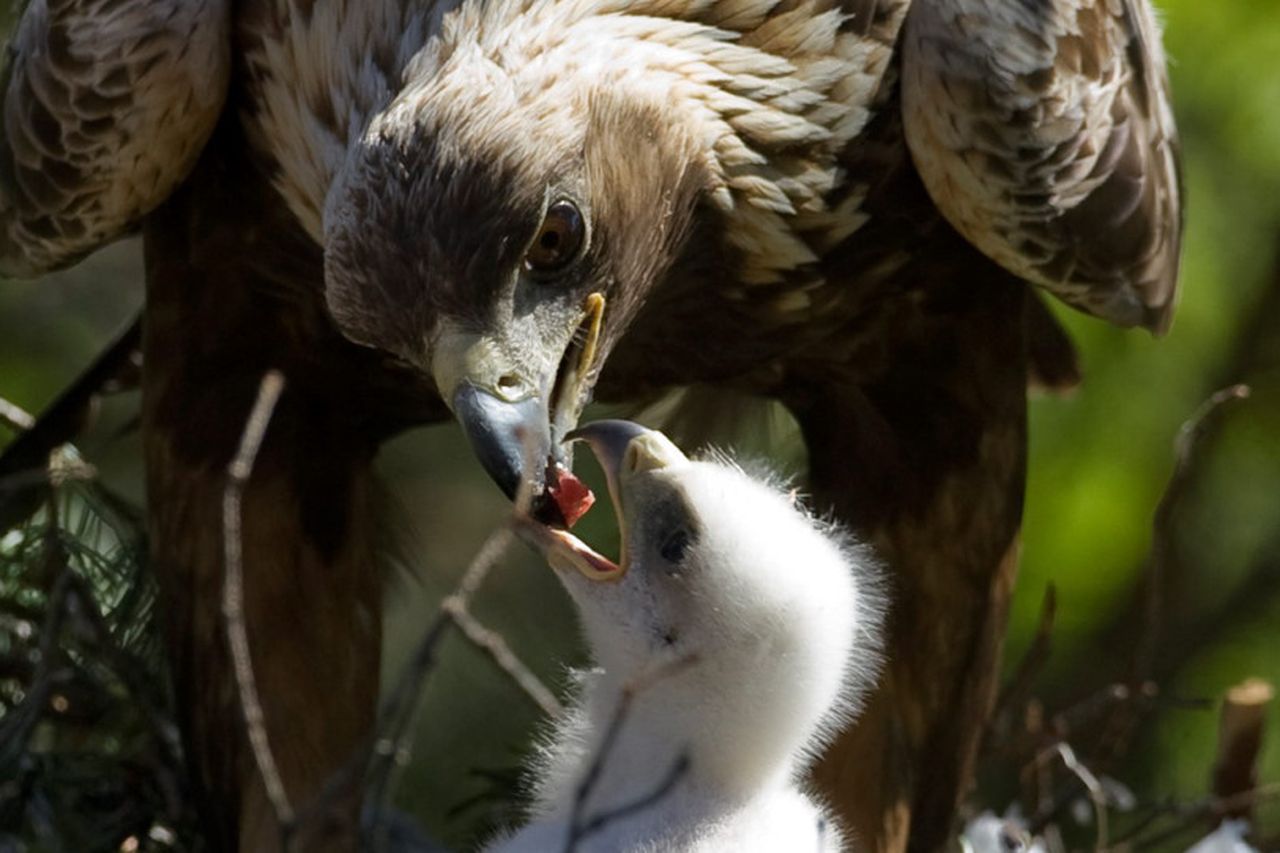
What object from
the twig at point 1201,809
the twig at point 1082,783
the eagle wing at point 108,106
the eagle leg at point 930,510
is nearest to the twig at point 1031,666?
the eagle leg at point 930,510

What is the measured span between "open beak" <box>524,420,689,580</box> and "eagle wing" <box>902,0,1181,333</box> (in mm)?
886

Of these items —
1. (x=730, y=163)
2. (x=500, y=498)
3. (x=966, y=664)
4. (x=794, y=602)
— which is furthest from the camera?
(x=500, y=498)

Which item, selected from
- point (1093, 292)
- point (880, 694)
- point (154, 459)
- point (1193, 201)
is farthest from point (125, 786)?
point (1193, 201)

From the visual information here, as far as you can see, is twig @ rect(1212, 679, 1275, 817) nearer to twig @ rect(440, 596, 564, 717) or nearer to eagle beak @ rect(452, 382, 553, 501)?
twig @ rect(440, 596, 564, 717)

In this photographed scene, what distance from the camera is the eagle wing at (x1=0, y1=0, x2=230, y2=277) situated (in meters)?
4.36

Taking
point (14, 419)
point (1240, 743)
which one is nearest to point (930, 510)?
point (1240, 743)

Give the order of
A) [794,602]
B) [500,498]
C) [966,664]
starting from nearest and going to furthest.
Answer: [794,602] → [966,664] → [500,498]

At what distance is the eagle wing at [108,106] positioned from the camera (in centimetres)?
436

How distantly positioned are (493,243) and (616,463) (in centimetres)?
37

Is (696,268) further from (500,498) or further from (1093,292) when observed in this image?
(500,498)

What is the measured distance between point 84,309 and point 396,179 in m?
3.15

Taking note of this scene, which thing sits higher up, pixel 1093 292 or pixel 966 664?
pixel 1093 292

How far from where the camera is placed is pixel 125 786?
485 centimetres

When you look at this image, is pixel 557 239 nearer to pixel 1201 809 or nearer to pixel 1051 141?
pixel 1051 141
